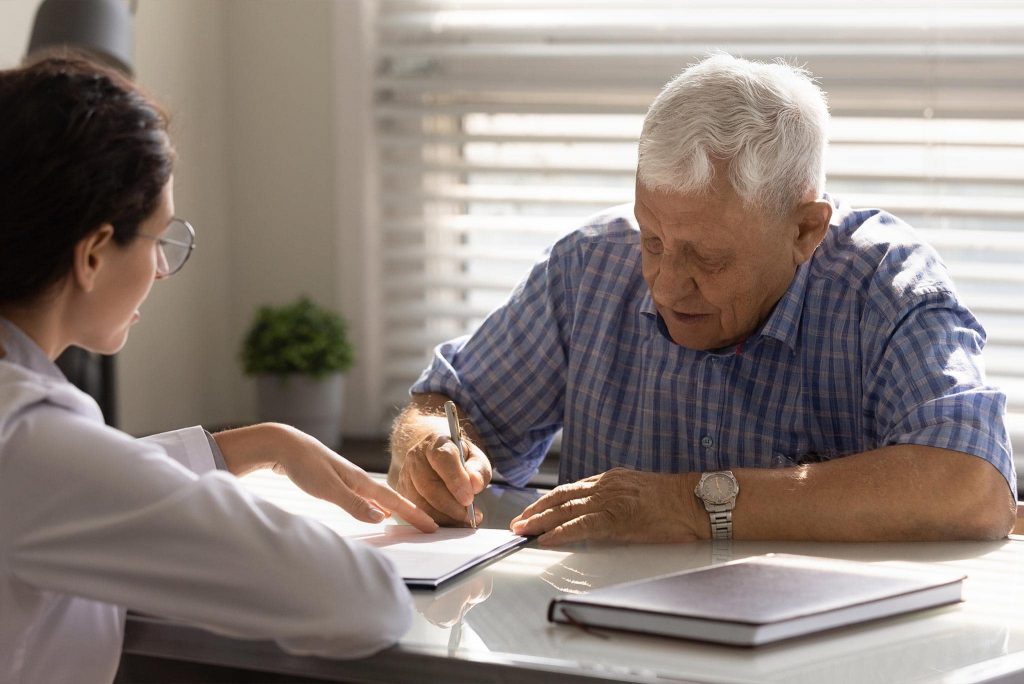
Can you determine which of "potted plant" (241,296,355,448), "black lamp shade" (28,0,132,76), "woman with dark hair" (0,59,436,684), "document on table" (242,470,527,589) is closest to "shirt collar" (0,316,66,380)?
"woman with dark hair" (0,59,436,684)

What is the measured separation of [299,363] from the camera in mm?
2881

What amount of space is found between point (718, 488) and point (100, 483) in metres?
0.74

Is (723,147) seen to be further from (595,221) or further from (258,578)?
(258,578)

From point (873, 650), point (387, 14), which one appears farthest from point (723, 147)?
point (387, 14)

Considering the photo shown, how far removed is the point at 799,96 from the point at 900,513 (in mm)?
586

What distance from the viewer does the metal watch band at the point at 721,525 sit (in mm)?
1398

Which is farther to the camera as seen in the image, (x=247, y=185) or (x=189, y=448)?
(x=247, y=185)

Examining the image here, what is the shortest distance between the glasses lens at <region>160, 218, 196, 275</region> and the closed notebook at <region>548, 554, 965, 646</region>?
47cm

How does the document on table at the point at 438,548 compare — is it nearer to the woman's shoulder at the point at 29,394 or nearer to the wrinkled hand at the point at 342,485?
the wrinkled hand at the point at 342,485

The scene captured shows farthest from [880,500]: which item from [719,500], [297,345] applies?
[297,345]

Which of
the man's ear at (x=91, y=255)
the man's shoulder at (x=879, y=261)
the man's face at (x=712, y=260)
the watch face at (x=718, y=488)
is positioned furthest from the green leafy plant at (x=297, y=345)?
the man's ear at (x=91, y=255)

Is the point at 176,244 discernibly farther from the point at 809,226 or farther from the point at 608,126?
the point at 608,126

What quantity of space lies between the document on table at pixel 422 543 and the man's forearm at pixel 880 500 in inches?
11.1

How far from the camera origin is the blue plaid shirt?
156 centimetres
